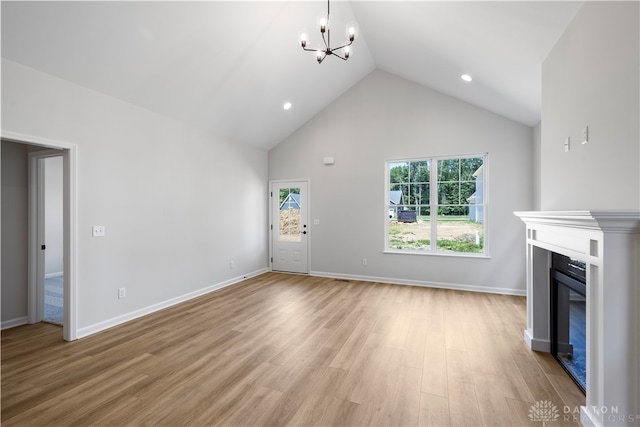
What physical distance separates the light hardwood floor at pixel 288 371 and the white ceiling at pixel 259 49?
112 inches

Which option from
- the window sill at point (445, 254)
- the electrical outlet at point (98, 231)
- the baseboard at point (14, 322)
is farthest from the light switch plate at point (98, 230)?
the window sill at point (445, 254)

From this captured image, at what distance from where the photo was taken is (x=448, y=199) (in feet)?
17.3

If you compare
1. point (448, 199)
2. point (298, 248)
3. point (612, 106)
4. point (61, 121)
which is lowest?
point (298, 248)

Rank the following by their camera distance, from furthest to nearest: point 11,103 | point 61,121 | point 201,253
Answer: point 201,253 < point 61,121 < point 11,103

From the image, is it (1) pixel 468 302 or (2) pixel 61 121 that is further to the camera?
(1) pixel 468 302

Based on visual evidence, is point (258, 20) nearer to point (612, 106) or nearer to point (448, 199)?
point (612, 106)

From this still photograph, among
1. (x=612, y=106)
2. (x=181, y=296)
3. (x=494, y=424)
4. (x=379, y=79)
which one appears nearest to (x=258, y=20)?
(x=379, y=79)

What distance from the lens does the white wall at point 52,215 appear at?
6.20 meters

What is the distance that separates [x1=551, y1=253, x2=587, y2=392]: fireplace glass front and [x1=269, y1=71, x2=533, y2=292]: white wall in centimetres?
231

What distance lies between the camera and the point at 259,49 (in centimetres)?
390

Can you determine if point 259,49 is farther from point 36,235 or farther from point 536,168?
point 536,168

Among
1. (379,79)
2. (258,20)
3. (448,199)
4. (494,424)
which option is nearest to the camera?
(494,424)

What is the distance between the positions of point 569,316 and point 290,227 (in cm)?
492

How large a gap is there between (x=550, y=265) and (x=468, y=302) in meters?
1.82
